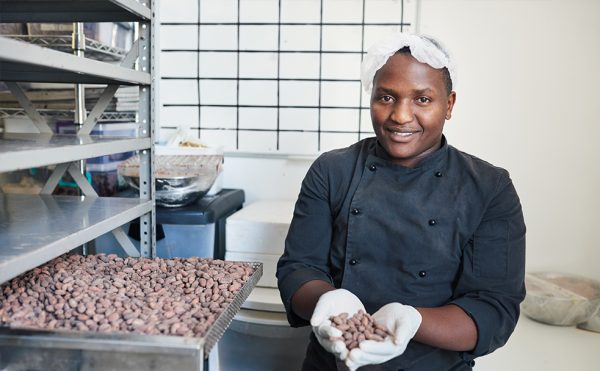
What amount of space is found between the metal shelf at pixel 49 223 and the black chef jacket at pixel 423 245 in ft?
1.70

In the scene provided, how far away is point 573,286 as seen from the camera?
228 cm

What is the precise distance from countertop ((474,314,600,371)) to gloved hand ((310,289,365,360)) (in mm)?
890

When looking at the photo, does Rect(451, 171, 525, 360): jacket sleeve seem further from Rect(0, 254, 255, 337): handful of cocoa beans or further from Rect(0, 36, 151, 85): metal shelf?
Rect(0, 36, 151, 85): metal shelf

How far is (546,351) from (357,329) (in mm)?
1142

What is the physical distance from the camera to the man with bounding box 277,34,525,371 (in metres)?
1.45

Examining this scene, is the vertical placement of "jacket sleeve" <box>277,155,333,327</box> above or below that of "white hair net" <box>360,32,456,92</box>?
below

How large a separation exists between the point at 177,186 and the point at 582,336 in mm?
1652

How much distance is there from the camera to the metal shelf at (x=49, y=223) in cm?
117

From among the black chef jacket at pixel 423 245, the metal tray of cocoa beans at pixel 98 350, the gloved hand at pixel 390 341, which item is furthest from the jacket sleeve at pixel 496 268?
the metal tray of cocoa beans at pixel 98 350

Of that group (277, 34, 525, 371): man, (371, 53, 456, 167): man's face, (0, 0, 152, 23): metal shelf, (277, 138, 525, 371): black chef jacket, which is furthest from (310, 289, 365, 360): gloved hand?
(0, 0, 152, 23): metal shelf

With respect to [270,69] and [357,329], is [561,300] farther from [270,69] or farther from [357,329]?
[270,69]

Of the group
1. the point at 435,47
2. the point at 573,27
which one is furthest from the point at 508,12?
the point at 435,47

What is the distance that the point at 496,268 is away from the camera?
1472mm

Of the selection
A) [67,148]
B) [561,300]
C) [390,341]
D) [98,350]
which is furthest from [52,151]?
[561,300]
